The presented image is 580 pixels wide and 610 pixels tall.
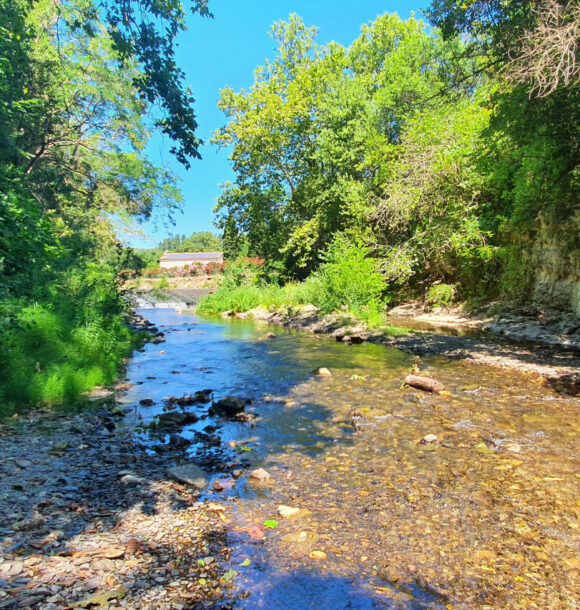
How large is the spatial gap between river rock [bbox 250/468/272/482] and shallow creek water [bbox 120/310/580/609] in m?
0.09

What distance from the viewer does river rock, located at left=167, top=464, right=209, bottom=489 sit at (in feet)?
14.1

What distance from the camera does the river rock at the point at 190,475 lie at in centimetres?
429

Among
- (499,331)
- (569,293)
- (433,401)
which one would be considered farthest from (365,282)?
(433,401)

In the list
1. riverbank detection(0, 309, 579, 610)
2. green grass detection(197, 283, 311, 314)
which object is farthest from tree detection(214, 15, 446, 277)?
riverbank detection(0, 309, 579, 610)

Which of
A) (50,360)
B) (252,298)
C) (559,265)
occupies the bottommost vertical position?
(50,360)

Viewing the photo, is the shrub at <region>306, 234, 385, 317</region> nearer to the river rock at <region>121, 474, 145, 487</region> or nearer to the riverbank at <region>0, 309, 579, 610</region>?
the riverbank at <region>0, 309, 579, 610</region>

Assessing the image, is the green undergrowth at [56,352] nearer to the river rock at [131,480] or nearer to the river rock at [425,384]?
the river rock at [131,480]

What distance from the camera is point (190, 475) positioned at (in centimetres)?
443

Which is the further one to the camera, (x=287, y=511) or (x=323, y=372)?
(x=323, y=372)

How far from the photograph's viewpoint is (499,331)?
14367mm

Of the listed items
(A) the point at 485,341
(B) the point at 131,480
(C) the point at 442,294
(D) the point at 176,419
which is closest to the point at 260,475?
(B) the point at 131,480

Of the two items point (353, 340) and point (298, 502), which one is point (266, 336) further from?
point (298, 502)

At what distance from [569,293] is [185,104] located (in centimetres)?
1358

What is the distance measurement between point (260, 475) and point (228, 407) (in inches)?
97.0
